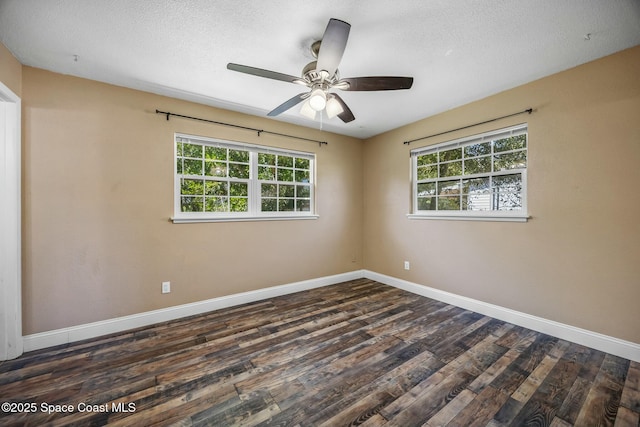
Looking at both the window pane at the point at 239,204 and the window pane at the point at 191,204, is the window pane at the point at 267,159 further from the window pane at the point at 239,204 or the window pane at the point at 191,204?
the window pane at the point at 191,204

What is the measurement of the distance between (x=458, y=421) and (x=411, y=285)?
7.73 feet

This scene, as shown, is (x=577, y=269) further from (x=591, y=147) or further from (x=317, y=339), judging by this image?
(x=317, y=339)

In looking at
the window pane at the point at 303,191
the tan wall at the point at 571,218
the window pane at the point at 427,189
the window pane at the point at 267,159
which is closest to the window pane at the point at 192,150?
the window pane at the point at 267,159

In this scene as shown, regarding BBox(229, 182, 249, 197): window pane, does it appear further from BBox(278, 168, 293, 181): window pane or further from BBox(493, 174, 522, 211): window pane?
BBox(493, 174, 522, 211): window pane

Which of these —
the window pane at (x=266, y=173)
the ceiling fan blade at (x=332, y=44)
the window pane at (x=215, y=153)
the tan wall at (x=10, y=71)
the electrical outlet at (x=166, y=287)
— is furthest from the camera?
the window pane at (x=266, y=173)

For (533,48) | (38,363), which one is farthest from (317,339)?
(533,48)

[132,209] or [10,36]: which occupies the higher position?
[10,36]

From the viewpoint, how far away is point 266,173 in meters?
3.63

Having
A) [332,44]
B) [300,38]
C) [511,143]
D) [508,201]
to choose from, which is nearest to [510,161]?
[511,143]

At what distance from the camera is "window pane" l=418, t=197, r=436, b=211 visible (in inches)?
142

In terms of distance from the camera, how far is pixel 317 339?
2424mm

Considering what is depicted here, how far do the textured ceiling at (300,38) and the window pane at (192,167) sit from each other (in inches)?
31.3

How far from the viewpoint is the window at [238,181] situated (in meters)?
3.05

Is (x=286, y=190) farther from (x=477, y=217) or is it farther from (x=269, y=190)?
(x=477, y=217)
